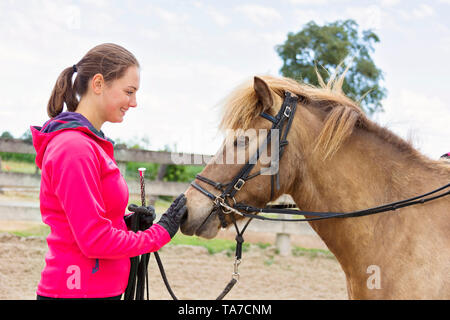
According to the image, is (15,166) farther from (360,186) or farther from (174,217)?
(360,186)

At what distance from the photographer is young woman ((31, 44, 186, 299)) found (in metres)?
1.48

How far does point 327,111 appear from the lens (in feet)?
7.40

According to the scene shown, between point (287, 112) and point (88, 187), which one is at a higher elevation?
point (287, 112)

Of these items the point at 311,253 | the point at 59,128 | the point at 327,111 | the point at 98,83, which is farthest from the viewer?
the point at 311,253

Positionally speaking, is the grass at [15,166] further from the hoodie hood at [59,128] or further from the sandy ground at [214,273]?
the hoodie hood at [59,128]

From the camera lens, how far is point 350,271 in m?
2.13

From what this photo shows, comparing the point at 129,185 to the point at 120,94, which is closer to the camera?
the point at 120,94

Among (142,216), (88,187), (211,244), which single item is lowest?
(211,244)

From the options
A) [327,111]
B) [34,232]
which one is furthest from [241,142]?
[34,232]

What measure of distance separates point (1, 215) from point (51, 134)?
560cm

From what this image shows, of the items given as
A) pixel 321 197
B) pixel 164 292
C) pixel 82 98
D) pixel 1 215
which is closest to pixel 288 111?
pixel 321 197

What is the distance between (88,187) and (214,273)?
481 cm

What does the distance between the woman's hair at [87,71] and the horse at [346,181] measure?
717mm
